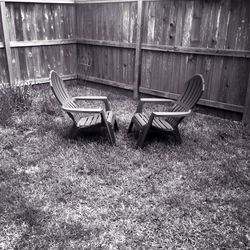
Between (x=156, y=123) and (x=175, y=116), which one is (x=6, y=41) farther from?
(x=175, y=116)

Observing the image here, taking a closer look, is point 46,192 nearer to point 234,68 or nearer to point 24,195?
point 24,195

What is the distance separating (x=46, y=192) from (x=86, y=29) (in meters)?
5.35

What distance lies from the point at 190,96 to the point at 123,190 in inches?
74.2

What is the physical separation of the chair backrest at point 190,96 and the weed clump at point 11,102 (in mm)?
2741

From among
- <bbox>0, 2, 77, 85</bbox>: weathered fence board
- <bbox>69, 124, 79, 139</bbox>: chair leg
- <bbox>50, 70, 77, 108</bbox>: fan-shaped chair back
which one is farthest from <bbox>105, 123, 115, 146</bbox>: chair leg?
<bbox>0, 2, 77, 85</bbox>: weathered fence board

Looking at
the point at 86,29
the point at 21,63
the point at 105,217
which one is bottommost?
the point at 105,217

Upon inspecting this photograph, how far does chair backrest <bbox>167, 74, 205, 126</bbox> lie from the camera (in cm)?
404

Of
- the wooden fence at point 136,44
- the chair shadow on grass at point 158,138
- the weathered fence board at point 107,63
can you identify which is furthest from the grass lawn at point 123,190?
the weathered fence board at point 107,63

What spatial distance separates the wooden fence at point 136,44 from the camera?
4949 millimetres

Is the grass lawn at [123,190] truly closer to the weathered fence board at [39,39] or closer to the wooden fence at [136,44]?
the wooden fence at [136,44]

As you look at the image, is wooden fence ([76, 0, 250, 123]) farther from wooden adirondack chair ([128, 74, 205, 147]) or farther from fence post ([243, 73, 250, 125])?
wooden adirondack chair ([128, 74, 205, 147])

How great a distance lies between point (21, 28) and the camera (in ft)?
21.0

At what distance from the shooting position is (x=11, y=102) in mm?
5176

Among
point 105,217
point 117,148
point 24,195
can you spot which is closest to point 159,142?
point 117,148
